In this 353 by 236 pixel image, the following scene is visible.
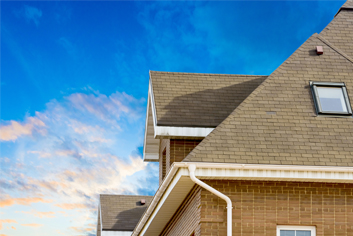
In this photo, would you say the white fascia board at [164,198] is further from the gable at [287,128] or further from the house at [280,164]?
the gable at [287,128]

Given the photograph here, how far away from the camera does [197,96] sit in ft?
55.2

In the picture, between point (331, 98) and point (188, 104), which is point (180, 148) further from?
point (331, 98)

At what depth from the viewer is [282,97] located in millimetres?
13211

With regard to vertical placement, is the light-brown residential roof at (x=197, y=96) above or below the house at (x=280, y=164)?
above

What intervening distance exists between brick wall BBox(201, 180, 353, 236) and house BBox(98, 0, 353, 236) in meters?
0.02

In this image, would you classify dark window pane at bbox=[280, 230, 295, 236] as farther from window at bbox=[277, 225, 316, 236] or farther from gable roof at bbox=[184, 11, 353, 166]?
gable roof at bbox=[184, 11, 353, 166]

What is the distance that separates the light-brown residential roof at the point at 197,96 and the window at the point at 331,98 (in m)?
3.26

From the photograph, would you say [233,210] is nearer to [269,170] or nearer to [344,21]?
[269,170]

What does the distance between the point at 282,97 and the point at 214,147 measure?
2629 mm

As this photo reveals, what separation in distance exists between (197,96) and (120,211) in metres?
12.0

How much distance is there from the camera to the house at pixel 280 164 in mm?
11109

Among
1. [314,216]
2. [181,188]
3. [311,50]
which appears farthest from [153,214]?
[311,50]

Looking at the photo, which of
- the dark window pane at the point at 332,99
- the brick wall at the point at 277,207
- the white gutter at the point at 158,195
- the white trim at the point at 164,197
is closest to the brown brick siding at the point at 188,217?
the brick wall at the point at 277,207

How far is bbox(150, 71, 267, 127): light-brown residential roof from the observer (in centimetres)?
1564
